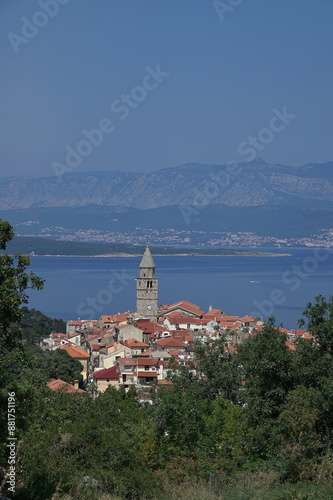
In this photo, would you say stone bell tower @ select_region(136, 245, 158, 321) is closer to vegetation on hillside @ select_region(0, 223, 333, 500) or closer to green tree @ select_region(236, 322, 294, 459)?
vegetation on hillside @ select_region(0, 223, 333, 500)

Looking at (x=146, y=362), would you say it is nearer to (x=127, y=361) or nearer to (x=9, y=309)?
(x=127, y=361)

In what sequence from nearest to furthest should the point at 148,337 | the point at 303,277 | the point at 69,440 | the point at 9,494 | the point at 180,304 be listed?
the point at 9,494 → the point at 69,440 → the point at 148,337 → the point at 180,304 → the point at 303,277

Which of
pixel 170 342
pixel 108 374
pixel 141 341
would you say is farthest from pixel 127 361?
pixel 141 341

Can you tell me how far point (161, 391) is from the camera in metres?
19.6

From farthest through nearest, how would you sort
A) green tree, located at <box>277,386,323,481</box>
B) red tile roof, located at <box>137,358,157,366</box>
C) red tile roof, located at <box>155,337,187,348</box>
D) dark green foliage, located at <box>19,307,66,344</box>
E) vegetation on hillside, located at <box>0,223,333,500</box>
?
dark green foliage, located at <box>19,307,66,344</box>, red tile roof, located at <box>155,337,187,348</box>, red tile roof, located at <box>137,358,157,366</box>, green tree, located at <box>277,386,323,481</box>, vegetation on hillside, located at <box>0,223,333,500</box>

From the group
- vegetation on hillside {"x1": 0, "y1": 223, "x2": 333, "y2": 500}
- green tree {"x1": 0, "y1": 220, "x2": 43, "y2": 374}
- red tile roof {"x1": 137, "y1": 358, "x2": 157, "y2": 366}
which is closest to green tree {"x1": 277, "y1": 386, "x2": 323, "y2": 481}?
vegetation on hillside {"x1": 0, "y1": 223, "x2": 333, "y2": 500}

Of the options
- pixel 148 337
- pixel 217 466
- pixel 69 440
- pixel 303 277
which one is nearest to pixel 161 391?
pixel 217 466

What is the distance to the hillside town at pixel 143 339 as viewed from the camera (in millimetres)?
33500

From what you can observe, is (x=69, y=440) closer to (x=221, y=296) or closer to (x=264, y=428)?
(x=264, y=428)

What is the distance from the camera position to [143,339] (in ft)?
149

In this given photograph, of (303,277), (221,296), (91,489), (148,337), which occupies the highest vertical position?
(303,277)

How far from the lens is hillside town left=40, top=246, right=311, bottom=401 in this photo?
110 feet

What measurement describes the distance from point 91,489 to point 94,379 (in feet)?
83.5

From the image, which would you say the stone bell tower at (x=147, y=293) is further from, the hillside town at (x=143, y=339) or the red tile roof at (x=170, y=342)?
the red tile roof at (x=170, y=342)
